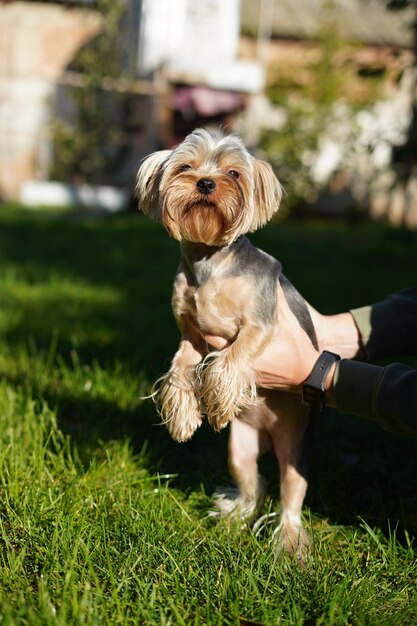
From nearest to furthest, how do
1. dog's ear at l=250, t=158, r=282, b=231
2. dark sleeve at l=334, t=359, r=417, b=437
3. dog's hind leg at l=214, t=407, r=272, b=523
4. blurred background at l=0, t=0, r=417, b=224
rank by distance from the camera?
dark sleeve at l=334, t=359, r=417, b=437
dog's ear at l=250, t=158, r=282, b=231
dog's hind leg at l=214, t=407, r=272, b=523
blurred background at l=0, t=0, r=417, b=224

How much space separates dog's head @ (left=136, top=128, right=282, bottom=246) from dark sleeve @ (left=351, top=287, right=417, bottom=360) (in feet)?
2.44

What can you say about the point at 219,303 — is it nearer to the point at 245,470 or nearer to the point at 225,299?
the point at 225,299

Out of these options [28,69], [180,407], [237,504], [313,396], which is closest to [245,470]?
[237,504]

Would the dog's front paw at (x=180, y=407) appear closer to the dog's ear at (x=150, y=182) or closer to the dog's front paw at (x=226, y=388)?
the dog's front paw at (x=226, y=388)

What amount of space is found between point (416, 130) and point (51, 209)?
793 cm

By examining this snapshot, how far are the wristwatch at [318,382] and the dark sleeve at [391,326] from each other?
1.91ft

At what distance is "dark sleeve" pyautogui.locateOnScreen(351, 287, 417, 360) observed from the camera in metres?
3.32

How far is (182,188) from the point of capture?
9.24ft

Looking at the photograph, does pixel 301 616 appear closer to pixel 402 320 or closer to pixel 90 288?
pixel 402 320

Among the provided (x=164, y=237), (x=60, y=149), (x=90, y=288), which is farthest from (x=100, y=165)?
(x=90, y=288)

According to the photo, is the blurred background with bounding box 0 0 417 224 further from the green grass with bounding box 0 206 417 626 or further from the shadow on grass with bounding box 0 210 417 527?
the green grass with bounding box 0 206 417 626

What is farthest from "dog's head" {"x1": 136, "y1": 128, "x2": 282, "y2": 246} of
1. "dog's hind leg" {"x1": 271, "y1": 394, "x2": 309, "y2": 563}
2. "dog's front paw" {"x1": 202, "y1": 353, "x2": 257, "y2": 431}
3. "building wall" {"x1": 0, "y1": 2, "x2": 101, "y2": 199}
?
"building wall" {"x1": 0, "y1": 2, "x2": 101, "y2": 199}

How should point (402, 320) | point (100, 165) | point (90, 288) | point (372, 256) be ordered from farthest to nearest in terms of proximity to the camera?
1. point (100, 165)
2. point (372, 256)
3. point (90, 288)
4. point (402, 320)

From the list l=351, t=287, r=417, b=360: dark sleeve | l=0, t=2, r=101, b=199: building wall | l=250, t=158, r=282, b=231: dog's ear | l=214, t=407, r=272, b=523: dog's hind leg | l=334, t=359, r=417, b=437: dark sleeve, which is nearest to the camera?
l=334, t=359, r=417, b=437: dark sleeve
